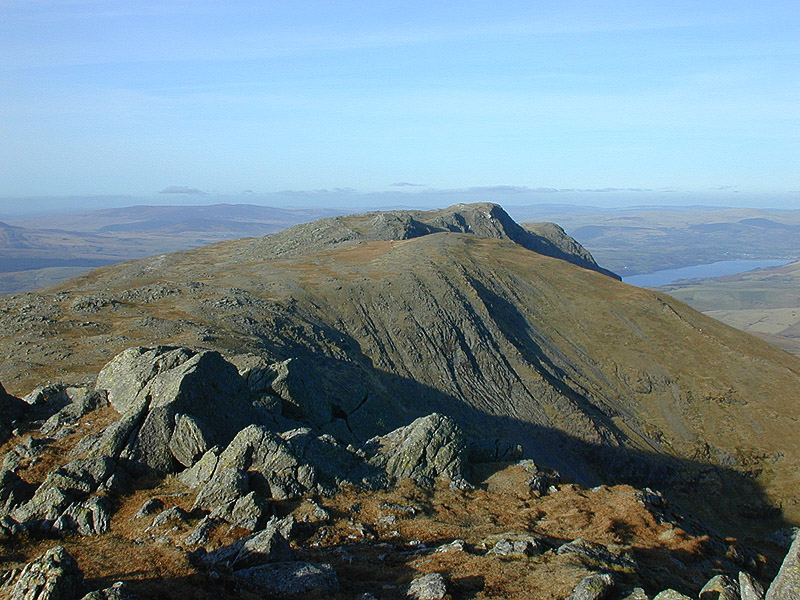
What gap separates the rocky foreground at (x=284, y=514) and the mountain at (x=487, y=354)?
368 inches

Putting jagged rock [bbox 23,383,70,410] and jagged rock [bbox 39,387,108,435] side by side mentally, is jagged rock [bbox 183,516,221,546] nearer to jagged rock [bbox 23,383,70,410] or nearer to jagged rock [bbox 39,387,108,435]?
jagged rock [bbox 39,387,108,435]

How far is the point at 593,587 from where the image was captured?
16.5m

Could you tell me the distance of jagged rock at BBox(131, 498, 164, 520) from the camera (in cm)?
2177

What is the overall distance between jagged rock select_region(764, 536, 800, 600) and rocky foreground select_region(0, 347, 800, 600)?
40 mm

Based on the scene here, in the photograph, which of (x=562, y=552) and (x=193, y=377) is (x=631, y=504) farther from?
(x=193, y=377)

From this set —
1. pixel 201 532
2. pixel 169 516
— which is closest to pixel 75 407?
pixel 169 516

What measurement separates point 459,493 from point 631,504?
26.2 feet

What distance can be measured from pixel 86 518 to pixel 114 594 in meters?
8.87

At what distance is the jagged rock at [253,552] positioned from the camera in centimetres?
1802

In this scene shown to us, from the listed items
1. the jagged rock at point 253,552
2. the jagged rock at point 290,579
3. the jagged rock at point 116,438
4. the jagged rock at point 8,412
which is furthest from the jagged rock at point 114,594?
the jagged rock at point 8,412

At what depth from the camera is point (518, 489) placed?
2917 centimetres

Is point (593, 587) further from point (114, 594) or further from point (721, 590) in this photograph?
point (114, 594)

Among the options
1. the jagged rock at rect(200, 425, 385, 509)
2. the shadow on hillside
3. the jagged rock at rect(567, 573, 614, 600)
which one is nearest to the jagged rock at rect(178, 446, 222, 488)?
the jagged rock at rect(200, 425, 385, 509)

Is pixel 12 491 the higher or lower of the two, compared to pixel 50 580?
lower
